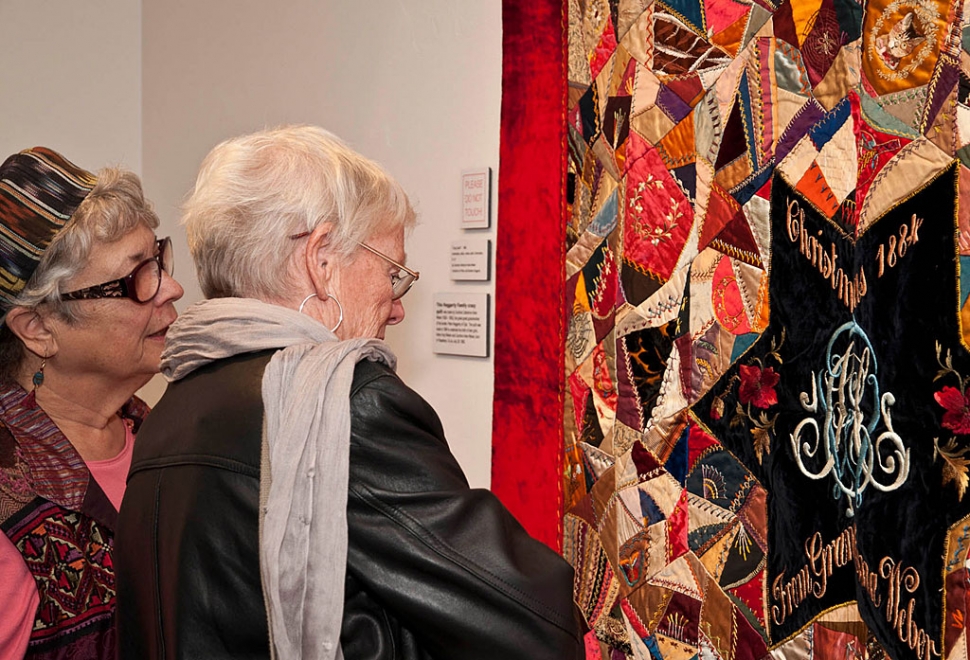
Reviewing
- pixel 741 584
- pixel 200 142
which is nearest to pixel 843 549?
pixel 741 584

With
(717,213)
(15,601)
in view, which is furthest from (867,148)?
(15,601)

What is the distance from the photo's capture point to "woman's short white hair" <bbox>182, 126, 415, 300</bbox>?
1.22 metres

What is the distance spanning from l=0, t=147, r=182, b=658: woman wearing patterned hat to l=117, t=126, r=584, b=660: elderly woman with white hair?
0.34m

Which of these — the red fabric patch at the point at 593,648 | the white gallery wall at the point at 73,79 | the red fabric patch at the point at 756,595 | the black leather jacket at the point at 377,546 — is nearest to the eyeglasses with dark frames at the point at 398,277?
the black leather jacket at the point at 377,546

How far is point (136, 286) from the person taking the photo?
5.70 ft

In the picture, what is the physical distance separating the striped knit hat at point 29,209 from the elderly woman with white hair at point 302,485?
21.0 inches

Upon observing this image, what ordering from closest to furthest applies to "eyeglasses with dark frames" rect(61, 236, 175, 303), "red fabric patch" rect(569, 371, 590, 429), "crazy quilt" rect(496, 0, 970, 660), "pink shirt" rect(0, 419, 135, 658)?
"crazy quilt" rect(496, 0, 970, 660) → "pink shirt" rect(0, 419, 135, 658) → "eyeglasses with dark frames" rect(61, 236, 175, 303) → "red fabric patch" rect(569, 371, 590, 429)

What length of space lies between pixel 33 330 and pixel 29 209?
8.6 inches

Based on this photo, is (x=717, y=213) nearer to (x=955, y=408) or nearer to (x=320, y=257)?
(x=955, y=408)

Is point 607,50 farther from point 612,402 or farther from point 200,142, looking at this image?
point 200,142

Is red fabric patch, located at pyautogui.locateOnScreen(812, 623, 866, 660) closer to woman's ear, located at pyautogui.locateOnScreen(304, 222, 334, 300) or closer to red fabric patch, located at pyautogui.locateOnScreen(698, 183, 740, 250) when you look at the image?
red fabric patch, located at pyautogui.locateOnScreen(698, 183, 740, 250)

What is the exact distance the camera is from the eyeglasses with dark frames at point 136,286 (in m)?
1.68

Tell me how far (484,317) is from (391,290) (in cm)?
95

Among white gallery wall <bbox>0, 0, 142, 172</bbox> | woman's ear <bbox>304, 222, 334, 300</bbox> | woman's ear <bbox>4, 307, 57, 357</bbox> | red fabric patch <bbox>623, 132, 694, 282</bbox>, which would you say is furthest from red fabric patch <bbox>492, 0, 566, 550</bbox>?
white gallery wall <bbox>0, 0, 142, 172</bbox>
